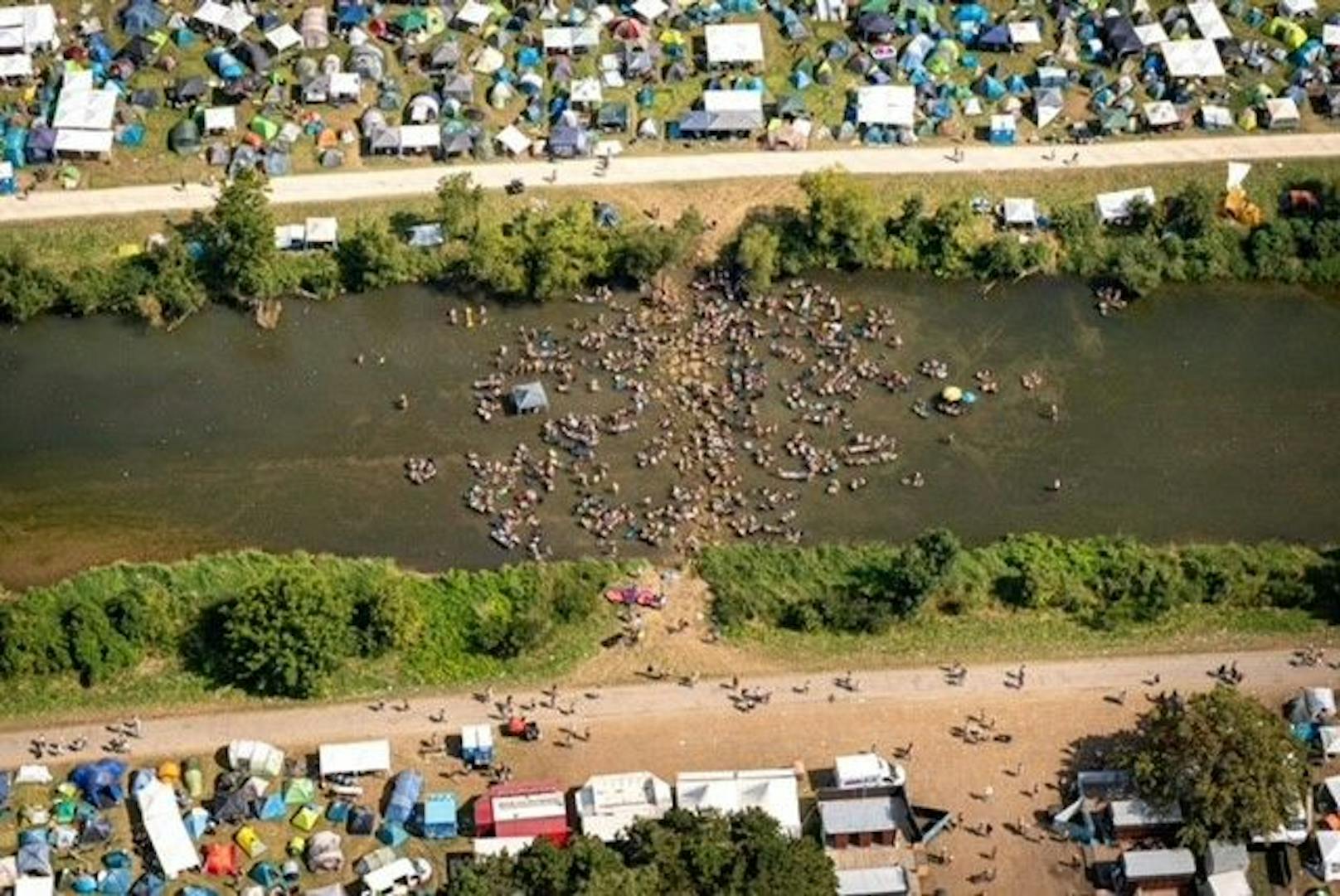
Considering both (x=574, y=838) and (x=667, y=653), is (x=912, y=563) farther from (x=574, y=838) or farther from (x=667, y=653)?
(x=574, y=838)

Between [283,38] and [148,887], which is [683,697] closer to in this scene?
[148,887]

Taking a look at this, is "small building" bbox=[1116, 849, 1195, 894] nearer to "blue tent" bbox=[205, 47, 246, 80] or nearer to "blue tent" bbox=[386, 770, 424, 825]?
"blue tent" bbox=[386, 770, 424, 825]

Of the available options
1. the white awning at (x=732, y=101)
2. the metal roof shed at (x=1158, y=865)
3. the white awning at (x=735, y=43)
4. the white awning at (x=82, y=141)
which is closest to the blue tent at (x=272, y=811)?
the metal roof shed at (x=1158, y=865)

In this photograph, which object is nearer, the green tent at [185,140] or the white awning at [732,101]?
the green tent at [185,140]

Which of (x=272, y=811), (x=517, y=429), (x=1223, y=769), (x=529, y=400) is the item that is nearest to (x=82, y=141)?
(x=529, y=400)

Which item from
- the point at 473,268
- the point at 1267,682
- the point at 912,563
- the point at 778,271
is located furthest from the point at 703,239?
the point at 1267,682

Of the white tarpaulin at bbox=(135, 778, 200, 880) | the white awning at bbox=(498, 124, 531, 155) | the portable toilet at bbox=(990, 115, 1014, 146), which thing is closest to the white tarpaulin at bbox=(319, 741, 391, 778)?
the white tarpaulin at bbox=(135, 778, 200, 880)

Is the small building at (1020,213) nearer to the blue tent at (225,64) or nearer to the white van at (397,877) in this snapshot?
the blue tent at (225,64)
